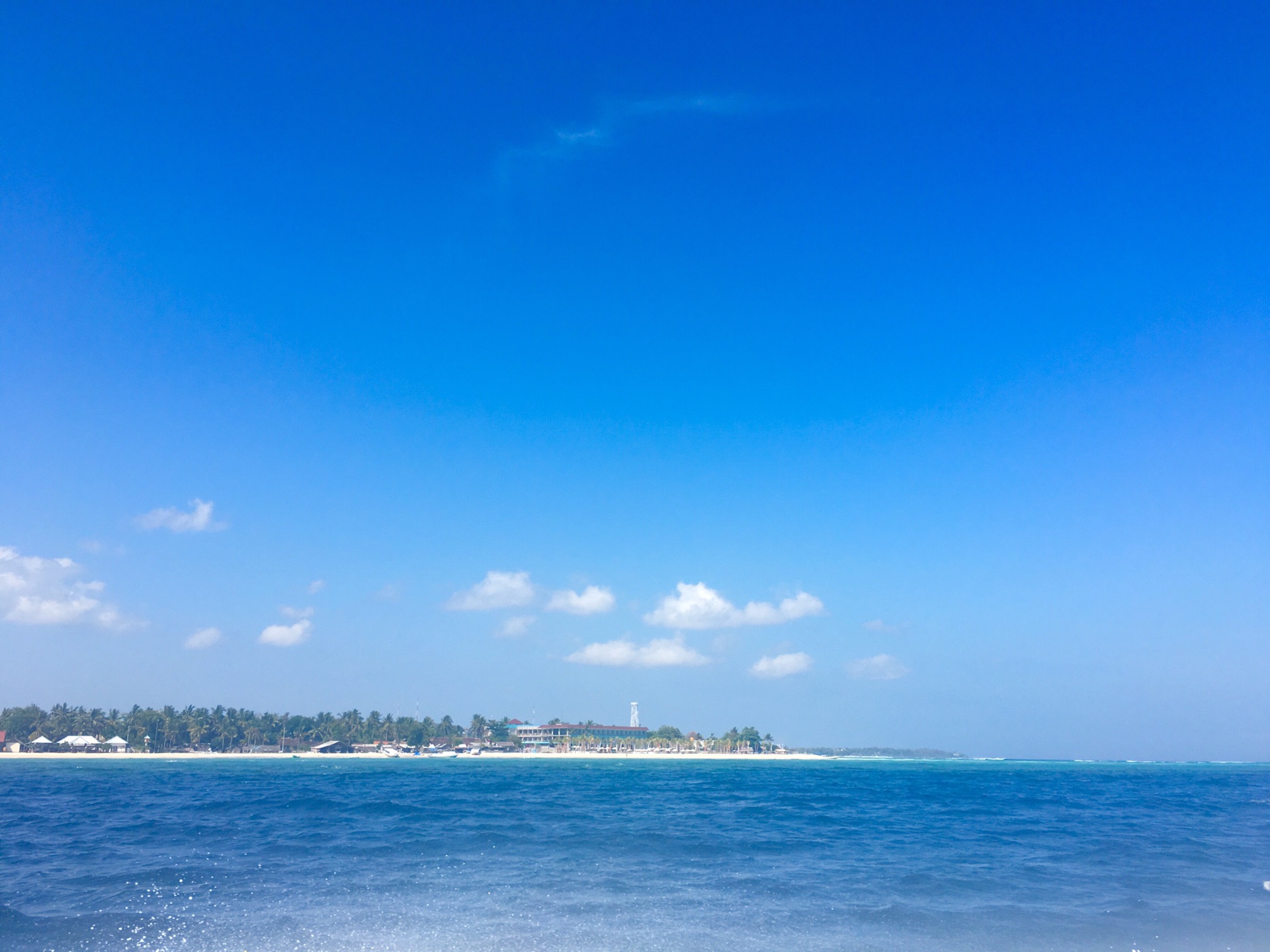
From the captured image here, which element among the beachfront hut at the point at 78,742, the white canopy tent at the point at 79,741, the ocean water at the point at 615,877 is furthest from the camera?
the white canopy tent at the point at 79,741

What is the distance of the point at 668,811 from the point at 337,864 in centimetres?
2488

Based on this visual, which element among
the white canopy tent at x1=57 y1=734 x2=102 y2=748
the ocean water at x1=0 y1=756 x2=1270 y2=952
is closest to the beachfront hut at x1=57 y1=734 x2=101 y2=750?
the white canopy tent at x1=57 y1=734 x2=102 y2=748

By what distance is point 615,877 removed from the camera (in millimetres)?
25078

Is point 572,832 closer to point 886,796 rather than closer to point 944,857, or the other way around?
point 944,857

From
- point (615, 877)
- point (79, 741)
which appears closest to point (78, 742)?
point (79, 741)

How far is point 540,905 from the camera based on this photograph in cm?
2114

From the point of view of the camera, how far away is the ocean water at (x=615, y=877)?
61.8 ft

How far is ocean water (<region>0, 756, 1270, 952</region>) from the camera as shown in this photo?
18.8 metres

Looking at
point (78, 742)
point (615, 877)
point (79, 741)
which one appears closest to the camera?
point (615, 877)

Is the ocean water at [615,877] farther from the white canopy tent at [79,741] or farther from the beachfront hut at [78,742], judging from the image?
the white canopy tent at [79,741]

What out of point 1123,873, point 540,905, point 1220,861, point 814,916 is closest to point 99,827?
point 540,905

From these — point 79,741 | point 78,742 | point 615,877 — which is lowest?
point 78,742

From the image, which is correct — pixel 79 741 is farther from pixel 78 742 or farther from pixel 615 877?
pixel 615 877

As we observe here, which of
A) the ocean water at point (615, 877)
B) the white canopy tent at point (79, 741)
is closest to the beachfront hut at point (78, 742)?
the white canopy tent at point (79, 741)
